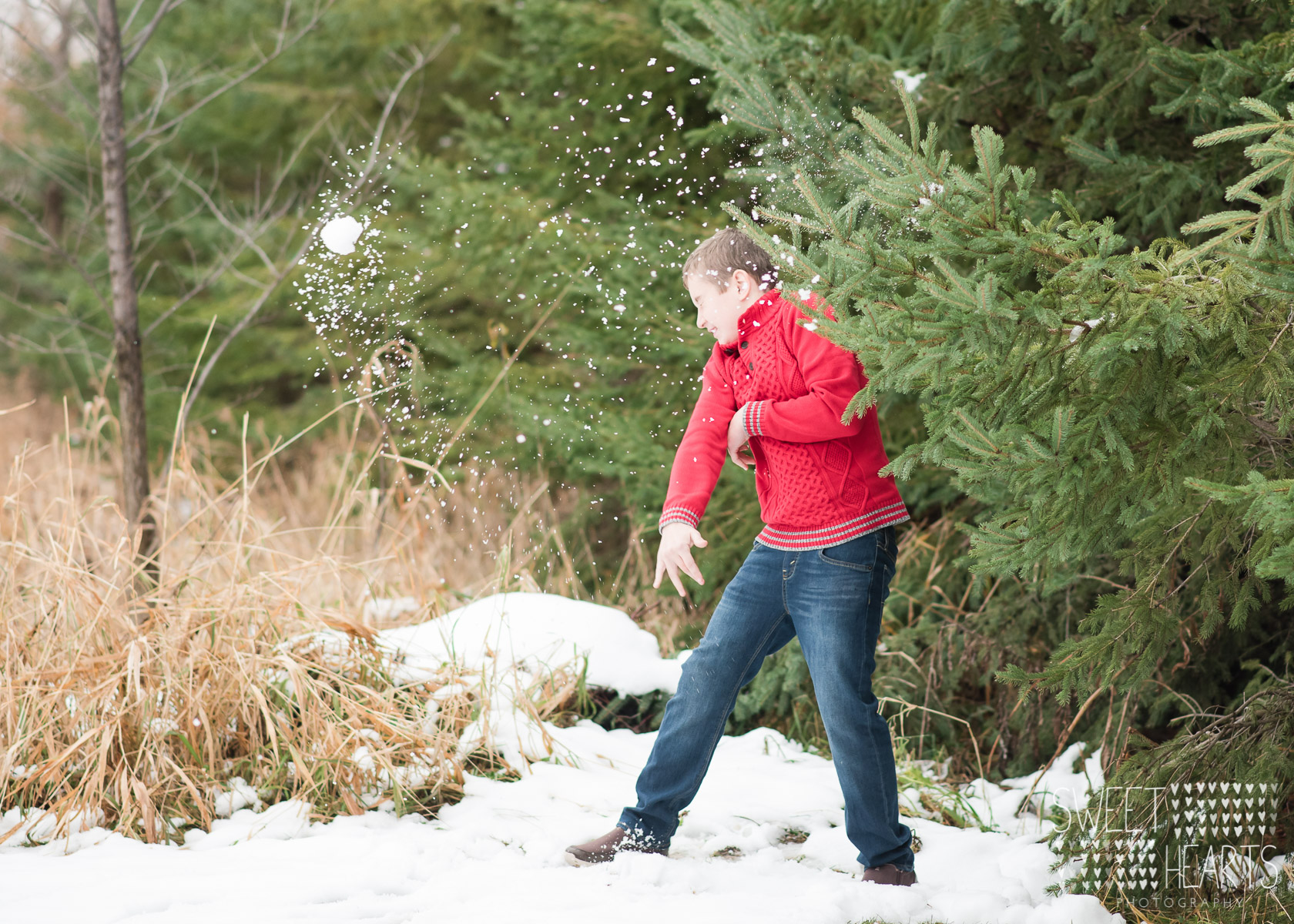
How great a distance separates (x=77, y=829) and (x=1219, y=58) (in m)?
3.66

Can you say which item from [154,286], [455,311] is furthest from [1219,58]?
[154,286]

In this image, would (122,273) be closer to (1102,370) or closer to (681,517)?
(681,517)

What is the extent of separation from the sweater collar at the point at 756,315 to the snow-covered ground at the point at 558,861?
131cm

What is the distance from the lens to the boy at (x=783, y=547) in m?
2.45

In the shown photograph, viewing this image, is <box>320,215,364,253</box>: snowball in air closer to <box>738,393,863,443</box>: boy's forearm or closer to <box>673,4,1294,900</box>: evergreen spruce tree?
<box>738,393,863,443</box>: boy's forearm

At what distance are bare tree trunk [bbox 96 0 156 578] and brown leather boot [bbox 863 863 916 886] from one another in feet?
9.81

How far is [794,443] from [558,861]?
1.21 metres

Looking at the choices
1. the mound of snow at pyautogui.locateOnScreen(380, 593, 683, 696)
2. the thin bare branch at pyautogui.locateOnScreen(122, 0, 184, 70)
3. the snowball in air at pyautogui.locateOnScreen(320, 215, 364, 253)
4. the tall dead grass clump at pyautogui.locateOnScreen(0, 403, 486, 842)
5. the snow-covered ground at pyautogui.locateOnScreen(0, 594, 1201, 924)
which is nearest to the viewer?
the snow-covered ground at pyautogui.locateOnScreen(0, 594, 1201, 924)

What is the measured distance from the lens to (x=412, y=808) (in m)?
3.12

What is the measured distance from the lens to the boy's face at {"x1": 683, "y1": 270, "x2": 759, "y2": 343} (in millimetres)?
2566

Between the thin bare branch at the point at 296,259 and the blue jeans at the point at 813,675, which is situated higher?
the thin bare branch at the point at 296,259

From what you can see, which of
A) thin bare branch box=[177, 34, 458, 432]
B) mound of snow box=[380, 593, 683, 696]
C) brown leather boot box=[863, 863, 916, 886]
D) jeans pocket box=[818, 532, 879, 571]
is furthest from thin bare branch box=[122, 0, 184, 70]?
brown leather boot box=[863, 863, 916, 886]

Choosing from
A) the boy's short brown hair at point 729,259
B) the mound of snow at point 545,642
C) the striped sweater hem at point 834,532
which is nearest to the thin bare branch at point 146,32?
the mound of snow at point 545,642

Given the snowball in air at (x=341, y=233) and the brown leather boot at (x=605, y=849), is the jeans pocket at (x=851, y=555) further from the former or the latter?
the snowball in air at (x=341, y=233)
